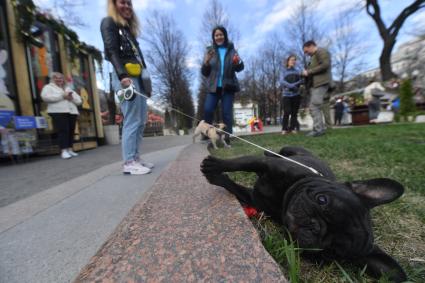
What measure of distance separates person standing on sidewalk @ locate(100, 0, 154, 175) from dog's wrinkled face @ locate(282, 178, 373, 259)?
195 cm

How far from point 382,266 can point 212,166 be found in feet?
2.95

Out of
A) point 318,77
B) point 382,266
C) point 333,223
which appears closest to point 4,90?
point 333,223

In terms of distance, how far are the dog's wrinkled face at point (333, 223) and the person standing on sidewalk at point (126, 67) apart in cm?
195

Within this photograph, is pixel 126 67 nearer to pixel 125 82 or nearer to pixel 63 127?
pixel 125 82

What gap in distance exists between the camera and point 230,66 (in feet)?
14.4

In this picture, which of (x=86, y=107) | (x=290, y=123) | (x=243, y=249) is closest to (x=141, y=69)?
(x=243, y=249)

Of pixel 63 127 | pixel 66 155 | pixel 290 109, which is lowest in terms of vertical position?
pixel 66 155

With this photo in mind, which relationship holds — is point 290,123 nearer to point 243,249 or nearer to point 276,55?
point 243,249

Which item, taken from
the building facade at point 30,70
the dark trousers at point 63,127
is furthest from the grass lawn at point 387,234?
the building facade at point 30,70

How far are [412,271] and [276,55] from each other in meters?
32.6

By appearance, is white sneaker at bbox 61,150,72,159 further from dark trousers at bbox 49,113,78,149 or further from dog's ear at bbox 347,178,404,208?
dog's ear at bbox 347,178,404,208

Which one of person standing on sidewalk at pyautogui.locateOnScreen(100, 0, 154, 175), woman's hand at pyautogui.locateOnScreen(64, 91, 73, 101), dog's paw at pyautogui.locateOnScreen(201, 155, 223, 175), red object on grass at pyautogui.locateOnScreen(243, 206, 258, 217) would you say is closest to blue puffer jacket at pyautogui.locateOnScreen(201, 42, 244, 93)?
person standing on sidewalk at pyautogui.locateOnScreen(100, 0, 154, 175)

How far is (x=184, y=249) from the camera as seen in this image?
2.71ft

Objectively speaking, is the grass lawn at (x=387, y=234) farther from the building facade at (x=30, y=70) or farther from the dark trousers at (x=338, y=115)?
the dark trousers at (x=338, y=115)
